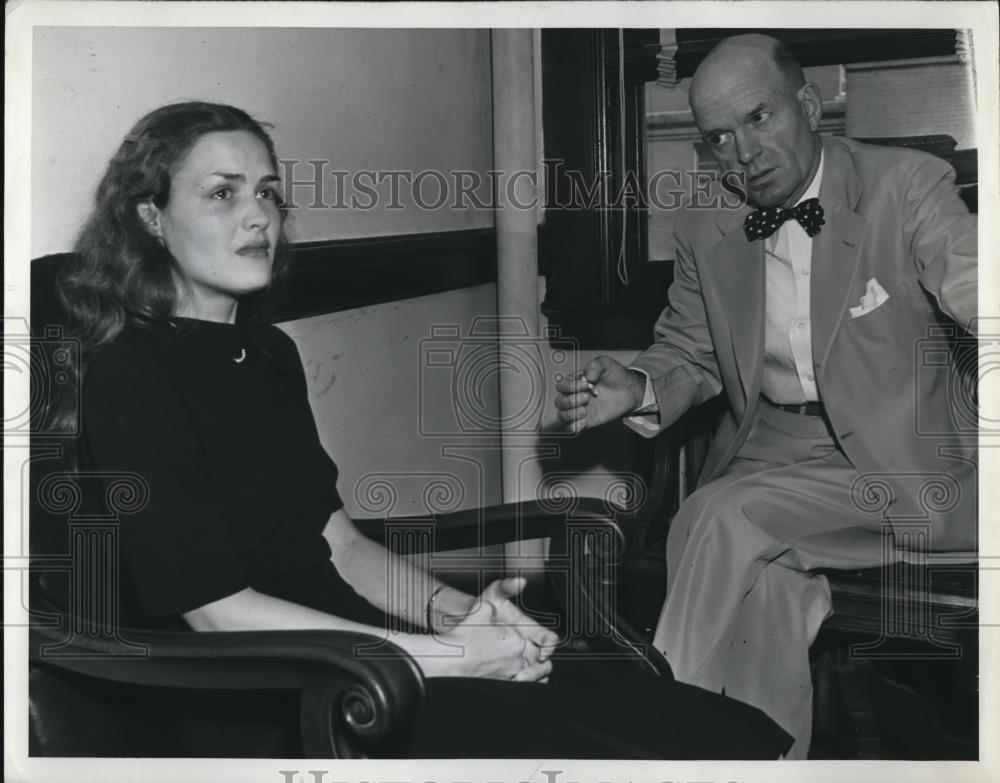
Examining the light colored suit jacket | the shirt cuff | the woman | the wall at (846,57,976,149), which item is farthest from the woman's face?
the wall at (846,57,976,149)

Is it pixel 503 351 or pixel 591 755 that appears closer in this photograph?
pixel 591 755

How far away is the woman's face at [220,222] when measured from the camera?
172 cm

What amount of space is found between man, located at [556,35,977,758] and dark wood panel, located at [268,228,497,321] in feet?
1.12

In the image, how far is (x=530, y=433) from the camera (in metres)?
2.00

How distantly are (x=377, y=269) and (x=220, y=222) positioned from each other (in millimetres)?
327

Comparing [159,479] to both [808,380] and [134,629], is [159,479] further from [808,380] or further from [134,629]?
[808,380]

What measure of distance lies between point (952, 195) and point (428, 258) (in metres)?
0.89

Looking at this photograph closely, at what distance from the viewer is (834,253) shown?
194 cm

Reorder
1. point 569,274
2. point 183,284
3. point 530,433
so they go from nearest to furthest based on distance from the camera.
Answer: point 183,284
point 530,433
point 569,274

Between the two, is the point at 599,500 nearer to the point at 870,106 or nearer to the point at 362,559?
the point at 362,559

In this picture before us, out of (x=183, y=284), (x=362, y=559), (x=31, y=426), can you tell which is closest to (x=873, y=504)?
(x=362, y=559)

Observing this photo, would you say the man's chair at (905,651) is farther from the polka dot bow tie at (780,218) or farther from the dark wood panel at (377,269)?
the dark wood panel at (377,269)

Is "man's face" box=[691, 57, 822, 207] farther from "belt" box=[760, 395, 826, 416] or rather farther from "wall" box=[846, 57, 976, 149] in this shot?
"belt" box=[760, 395, 826, 416]

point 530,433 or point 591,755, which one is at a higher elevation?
point 530,433
